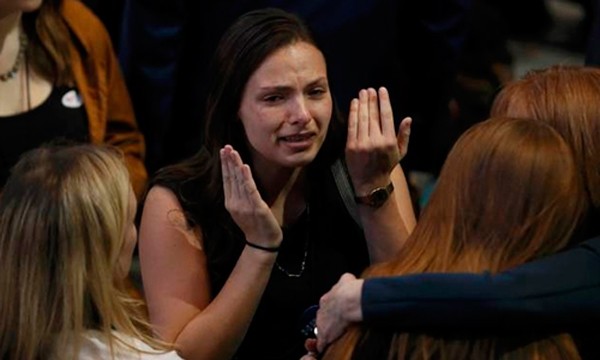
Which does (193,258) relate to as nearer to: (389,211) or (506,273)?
(389,211)

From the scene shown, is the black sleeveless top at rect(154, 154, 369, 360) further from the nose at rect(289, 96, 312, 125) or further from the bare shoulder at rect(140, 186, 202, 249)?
the nose at rect(289, 96, 312, 125)

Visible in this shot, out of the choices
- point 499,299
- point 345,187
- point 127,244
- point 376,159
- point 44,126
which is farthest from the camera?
point 44,126

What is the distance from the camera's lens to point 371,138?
108 inches

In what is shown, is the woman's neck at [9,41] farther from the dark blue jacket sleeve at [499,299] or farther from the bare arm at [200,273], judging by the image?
the dark blue jacket sleeve at [499,299]

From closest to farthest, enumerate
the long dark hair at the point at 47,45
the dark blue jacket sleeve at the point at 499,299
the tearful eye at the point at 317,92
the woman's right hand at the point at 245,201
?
the dark blue jacket sleeve at the point at 499,299 → the woman's right hand at the point at 245,201 → the tearful eye at the point at 317,92 → the long dark hair at the point at 47,45

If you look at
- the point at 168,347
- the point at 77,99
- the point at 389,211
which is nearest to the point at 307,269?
the point at 389,211

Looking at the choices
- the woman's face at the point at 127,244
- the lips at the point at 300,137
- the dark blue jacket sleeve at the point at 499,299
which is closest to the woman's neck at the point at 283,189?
the lips at the point at 300,137

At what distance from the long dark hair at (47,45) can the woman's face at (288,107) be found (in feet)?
2.28

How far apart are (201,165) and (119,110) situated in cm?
64

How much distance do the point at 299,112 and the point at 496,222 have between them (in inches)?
28.6

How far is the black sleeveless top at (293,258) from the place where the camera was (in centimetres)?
289

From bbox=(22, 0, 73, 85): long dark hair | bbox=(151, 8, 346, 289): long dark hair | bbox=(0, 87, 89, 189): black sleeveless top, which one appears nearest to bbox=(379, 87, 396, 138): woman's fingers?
bbox=(151, 8, 346, 289): long dark hair

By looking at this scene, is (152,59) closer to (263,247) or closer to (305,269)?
(305,269)

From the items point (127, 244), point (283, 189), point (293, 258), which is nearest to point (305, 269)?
point (293, 258)
